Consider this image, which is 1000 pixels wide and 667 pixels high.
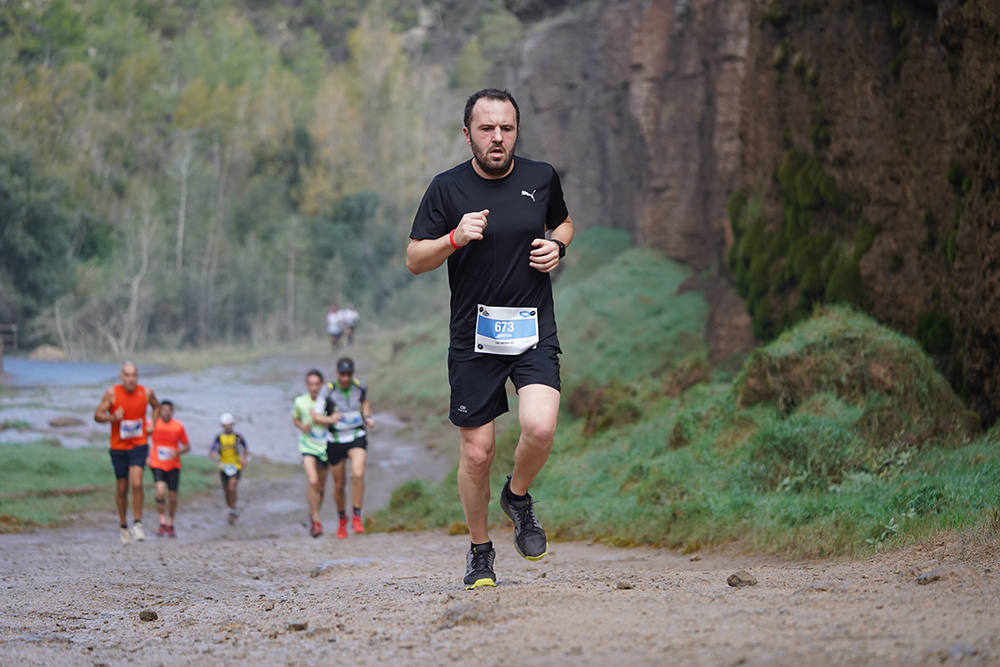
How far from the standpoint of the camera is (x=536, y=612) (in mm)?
5336

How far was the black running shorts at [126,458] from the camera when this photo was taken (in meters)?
14.1

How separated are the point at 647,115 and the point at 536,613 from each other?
94.4 feet

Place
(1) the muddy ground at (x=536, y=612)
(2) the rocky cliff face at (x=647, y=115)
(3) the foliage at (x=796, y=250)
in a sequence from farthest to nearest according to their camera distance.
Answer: (2) the rocky cliff face at (x=647, y=115) → (3) the foliage at (x=796, y=250) → (1) the muddy ground at (x=536, y=612)

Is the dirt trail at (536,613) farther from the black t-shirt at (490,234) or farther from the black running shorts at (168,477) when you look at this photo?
the black running shorts at (168,477)

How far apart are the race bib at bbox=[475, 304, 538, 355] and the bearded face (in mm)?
697

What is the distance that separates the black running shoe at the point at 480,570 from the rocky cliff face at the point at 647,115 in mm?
15222

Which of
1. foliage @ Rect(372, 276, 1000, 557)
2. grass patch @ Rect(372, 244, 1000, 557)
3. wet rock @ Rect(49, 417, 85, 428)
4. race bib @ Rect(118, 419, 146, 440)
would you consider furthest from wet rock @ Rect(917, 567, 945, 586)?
wet rock @ Rect(49, 417, 85, 428)

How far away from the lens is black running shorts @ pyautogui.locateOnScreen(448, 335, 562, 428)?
6164 millimetres

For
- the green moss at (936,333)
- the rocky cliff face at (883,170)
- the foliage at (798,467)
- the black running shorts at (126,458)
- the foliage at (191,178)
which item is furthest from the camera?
the foliage at (191,178)

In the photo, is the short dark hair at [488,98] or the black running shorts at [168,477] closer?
the short dark hair at [488,98]

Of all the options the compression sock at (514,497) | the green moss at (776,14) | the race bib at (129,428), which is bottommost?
the race bib at (129,428)

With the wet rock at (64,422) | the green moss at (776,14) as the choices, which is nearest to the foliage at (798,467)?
the green moss at (776,14)

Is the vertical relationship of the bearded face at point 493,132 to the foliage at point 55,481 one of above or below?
above

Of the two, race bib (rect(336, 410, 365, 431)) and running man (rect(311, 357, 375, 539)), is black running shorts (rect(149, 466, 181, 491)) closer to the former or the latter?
running man (rect(311, 357, 375, 539))
